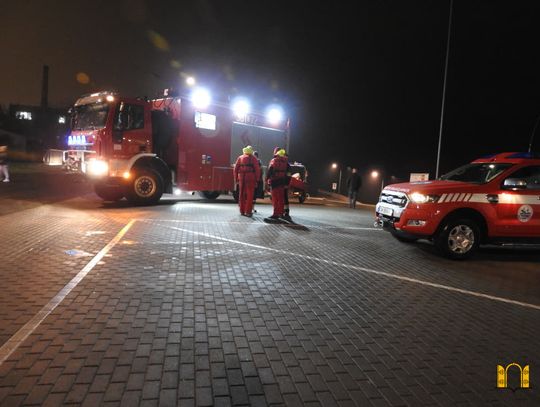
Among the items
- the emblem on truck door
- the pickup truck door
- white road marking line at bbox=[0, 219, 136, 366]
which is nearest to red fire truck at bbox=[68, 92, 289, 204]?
white road marking line at bbox=[0, 219, 136, 366]

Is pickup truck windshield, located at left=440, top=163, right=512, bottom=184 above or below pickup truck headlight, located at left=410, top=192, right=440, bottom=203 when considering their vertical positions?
above

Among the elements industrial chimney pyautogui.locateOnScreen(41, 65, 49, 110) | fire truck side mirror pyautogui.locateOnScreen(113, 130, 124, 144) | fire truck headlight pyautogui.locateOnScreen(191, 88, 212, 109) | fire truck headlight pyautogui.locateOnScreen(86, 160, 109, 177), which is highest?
industrial chimney pyautogui.locateOnScreen(41, 65, 49, 110)

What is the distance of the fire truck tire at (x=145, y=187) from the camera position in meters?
13.3

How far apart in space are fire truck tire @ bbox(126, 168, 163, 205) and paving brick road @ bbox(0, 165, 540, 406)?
16.3 ft

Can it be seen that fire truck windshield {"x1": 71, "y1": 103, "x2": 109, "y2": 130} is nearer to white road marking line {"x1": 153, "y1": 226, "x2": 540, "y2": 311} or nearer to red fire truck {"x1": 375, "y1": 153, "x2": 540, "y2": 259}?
white road marking line {"x1": 153, "y1": 226, "x2": 540, "y2": 311}

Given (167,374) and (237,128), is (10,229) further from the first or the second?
(237,128)

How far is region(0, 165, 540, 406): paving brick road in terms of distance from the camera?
10.4 ft

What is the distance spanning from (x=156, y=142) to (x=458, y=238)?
9.53 meters

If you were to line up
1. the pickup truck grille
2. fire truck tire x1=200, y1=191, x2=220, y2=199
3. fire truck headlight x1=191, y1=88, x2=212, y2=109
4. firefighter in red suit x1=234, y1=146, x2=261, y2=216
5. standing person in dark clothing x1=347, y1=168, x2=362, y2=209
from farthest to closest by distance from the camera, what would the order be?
standing person in dark clothing x1=347, y1=168, x2=362, y2=209
fire truck tire x1=200, y1=191, x2=220, y2=199
fire truck headlight x1=191, y1=88, x2=212, y2=109
firefighter in red suit x1=234, y1=146, x2=261, y2=216
the pickup truck grille

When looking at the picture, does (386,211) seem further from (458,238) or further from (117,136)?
(117,136)

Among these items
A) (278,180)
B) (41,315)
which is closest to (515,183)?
(278,180)

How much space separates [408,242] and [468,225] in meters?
1.74

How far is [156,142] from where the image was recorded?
14.0m

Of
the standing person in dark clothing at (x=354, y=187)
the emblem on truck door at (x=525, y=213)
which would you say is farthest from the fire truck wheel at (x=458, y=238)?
the standing person in dark clothing at (x=354, y=187)
